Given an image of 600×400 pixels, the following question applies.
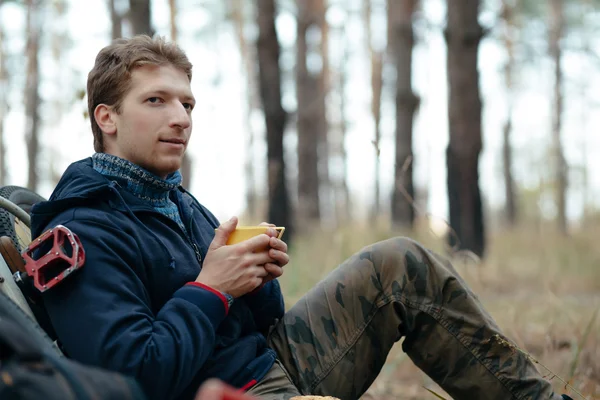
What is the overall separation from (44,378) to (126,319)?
474 millimetres

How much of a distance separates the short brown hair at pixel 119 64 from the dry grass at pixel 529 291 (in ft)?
5.25

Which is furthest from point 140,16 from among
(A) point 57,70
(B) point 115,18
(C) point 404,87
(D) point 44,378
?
(A) point 57,70

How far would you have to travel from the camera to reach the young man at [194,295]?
1688 mm

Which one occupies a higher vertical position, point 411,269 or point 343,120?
point 411,269

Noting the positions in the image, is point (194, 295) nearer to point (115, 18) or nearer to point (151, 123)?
point (151, 123)

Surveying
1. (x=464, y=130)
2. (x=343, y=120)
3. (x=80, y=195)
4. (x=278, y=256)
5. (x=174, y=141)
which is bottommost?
(x=343, y=120)

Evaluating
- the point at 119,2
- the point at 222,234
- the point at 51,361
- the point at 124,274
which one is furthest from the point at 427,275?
the point at 119,2

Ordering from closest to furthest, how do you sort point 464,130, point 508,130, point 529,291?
point 529,291 → point 464,130 → point 508,130

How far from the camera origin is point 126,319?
1657mm

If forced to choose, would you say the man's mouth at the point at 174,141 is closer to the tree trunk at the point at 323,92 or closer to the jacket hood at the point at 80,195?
the jacket hood at the point at 80,195

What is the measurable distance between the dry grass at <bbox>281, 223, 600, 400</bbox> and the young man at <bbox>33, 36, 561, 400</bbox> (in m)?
0.42

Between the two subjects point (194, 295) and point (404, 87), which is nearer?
point (194, 295)

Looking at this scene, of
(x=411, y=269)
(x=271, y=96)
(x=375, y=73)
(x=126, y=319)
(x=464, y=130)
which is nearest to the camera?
(x=126, y=319)

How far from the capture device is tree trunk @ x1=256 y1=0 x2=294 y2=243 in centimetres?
841
